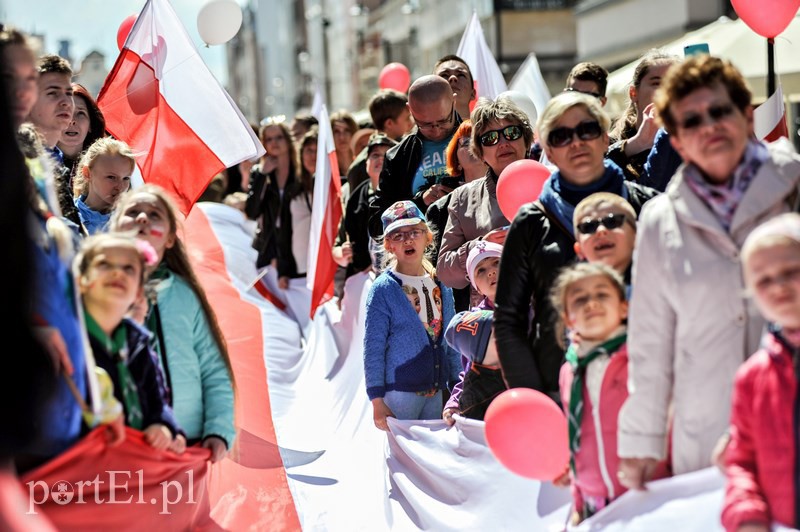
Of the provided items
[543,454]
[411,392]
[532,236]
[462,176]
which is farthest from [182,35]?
[543,454]

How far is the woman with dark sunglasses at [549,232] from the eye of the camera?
4.71 m

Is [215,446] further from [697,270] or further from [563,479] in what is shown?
[697,270]

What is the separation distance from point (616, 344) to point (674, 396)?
38 centimetres

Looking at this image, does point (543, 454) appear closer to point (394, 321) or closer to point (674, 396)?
point (674, 396)

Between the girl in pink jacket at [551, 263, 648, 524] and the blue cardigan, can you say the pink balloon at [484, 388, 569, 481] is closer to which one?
the girl in pink jacket at [551, 263, 648, 524]

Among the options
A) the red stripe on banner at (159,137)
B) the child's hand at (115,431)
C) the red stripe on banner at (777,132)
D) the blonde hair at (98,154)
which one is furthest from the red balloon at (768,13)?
the child's hand at (115,431)

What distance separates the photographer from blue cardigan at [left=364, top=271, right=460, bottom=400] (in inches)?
273

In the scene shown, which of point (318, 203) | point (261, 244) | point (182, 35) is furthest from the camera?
point (261, 244)

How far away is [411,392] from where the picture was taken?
22.8 feet

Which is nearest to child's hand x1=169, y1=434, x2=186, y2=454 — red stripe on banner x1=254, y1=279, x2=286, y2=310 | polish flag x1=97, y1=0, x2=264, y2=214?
polish flag x1=97, y1=0, x2=264, y2=214

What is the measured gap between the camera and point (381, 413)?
6945 millimetres

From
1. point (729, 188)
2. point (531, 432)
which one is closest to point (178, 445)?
point (531, 432)

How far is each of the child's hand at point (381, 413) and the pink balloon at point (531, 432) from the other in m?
2.44

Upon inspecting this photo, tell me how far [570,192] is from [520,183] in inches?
35.5
